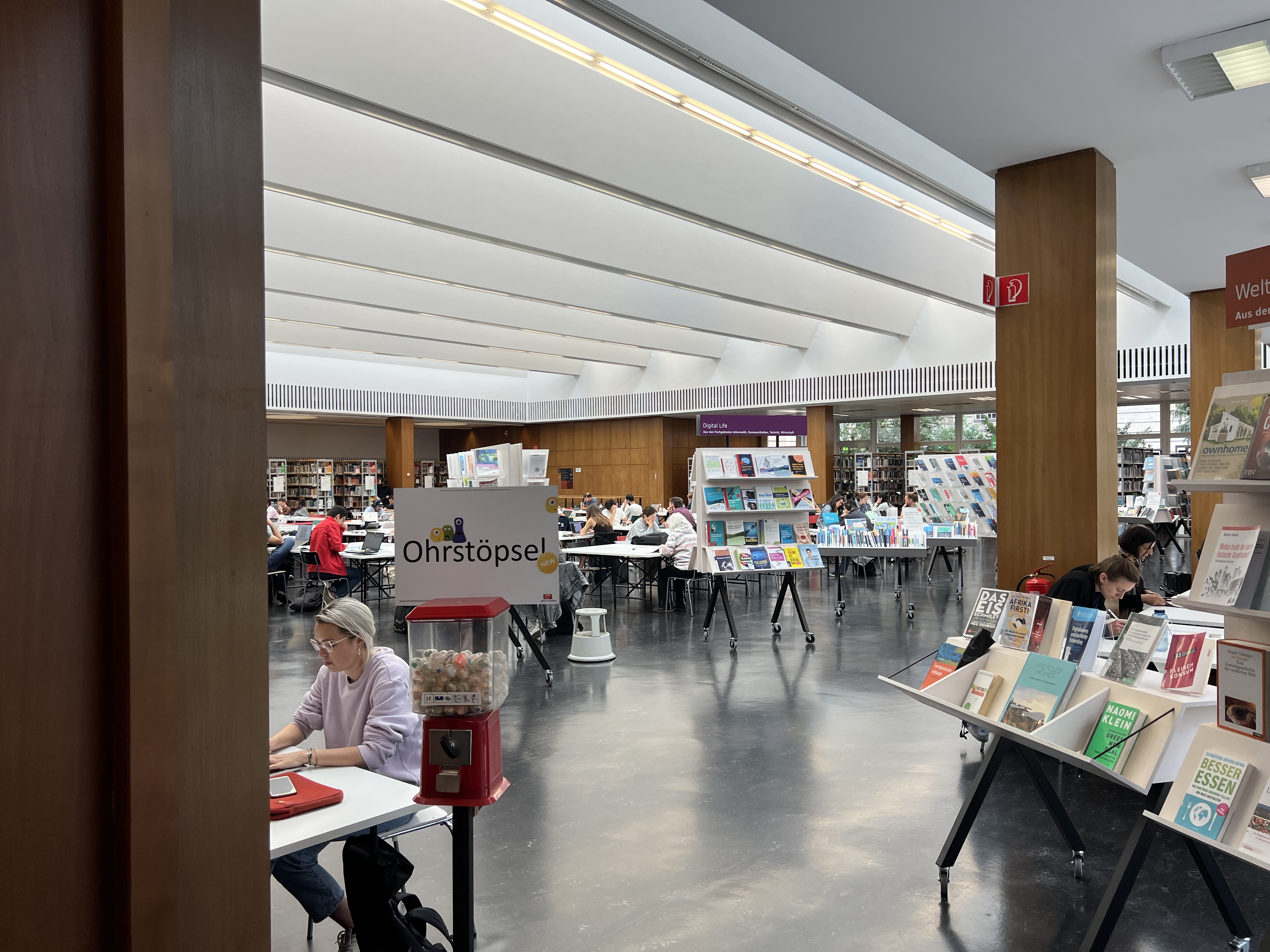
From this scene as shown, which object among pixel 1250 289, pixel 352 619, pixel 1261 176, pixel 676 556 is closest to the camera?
pixel 1250 289

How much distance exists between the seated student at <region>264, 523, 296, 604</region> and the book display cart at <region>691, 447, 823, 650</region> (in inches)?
215

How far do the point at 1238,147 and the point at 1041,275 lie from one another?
1.59m

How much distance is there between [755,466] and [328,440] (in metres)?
20.9

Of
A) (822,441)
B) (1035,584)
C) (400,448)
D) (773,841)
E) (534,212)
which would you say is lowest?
(773,841)

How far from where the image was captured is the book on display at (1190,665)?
9.12ft

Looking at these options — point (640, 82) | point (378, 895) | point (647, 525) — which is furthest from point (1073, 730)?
point (647, 525)

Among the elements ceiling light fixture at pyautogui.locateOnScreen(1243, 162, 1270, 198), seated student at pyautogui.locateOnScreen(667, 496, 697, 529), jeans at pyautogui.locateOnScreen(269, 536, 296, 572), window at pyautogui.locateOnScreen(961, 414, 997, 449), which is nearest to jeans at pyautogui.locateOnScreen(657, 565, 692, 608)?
seated student at pyautogui.locateOnScreen(667, 496, 697, 529)

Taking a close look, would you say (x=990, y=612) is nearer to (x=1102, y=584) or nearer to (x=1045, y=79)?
(x=1102, y=584)

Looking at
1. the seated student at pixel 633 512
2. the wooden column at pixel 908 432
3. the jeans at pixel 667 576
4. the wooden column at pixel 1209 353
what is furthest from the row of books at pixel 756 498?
the wooden column at pixel 908 432

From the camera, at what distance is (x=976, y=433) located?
2484 cm

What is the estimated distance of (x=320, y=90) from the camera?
6.29 metres

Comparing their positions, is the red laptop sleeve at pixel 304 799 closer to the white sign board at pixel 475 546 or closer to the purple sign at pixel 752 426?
the white sign board at pixel 475 546

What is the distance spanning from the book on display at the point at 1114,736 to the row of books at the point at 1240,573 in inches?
20.2

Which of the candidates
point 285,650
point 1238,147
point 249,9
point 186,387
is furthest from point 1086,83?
point 285,650
